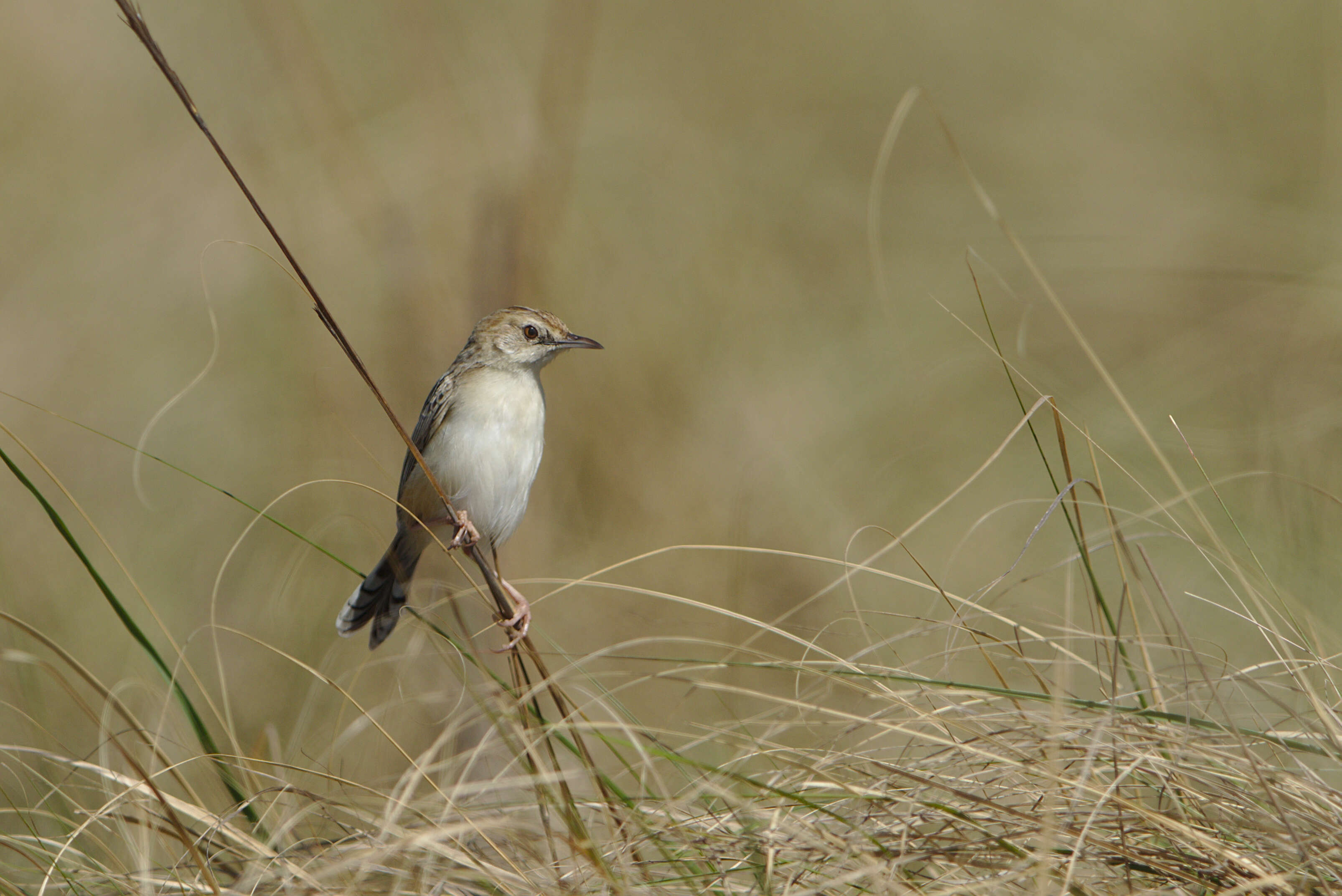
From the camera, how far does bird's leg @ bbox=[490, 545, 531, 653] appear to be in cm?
271

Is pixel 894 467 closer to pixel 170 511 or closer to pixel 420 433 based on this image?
pixel 420 433

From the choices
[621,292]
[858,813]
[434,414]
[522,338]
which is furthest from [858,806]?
[621,292]

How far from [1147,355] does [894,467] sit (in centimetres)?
275

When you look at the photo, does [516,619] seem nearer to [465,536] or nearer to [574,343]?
[465,536]

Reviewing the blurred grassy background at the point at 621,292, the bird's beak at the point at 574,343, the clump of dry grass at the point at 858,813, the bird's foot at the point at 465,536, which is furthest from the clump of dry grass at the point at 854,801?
the blurred grassy background at the point at 621,292

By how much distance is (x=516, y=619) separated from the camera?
3076 millimetres

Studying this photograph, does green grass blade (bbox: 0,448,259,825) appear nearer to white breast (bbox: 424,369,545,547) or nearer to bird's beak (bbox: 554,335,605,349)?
white breast (bbox: 424,369,545,547)

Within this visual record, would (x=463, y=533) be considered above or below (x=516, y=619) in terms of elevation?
above

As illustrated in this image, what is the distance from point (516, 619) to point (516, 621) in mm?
11

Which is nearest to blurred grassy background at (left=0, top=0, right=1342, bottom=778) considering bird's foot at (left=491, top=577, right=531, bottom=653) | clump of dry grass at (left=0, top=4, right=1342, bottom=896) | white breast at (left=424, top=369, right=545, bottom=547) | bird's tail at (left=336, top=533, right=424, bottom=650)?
bird's tail at (left=336, top=533, right=424, bottom=650)

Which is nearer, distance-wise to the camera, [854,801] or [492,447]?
[854,801]

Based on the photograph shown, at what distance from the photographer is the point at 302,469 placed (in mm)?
8500

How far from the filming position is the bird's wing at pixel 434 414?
500 cm

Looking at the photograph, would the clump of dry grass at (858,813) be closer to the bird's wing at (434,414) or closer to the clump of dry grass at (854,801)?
the clump of dry grass at (854,801)
